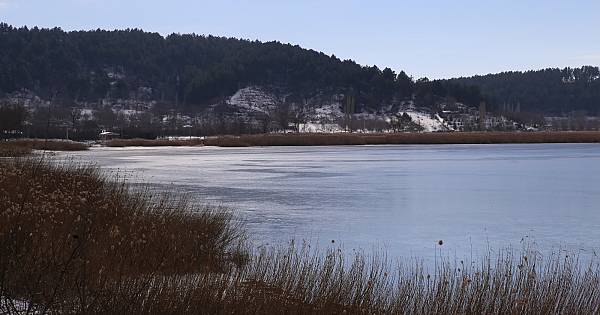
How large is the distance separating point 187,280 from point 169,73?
176 m

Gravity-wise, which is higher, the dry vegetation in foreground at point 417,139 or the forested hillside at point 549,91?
the forested hillside at point 549,91

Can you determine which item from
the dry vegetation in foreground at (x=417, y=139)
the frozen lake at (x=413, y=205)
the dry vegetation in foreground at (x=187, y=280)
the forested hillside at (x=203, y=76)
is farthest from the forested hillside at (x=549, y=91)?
the dry vegetation in foreground at (x=187, y=280)

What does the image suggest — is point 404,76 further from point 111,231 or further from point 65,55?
point 111,231

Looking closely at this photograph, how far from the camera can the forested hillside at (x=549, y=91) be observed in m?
179

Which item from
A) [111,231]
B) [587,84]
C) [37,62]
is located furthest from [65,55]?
[111,231]

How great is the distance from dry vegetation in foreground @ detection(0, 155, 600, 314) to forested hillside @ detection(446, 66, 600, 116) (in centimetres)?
16847

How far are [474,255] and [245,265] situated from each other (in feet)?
11.4

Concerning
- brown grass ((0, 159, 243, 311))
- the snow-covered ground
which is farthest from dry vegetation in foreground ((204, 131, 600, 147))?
the snow-covered ground

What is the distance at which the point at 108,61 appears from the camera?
171500 millimetres

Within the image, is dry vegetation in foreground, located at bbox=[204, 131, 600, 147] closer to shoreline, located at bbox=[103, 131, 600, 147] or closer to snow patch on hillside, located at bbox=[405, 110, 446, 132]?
shoreline, located at bbox=[103, 131, 600, 147]

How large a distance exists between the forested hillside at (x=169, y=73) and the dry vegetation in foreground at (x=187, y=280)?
14243 centimetres

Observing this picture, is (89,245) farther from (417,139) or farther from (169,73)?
(169,73)

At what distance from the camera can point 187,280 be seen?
21.3 ft

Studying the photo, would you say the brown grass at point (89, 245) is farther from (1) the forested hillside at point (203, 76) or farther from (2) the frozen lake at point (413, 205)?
(1) the forested hillside at point (203, 76)
